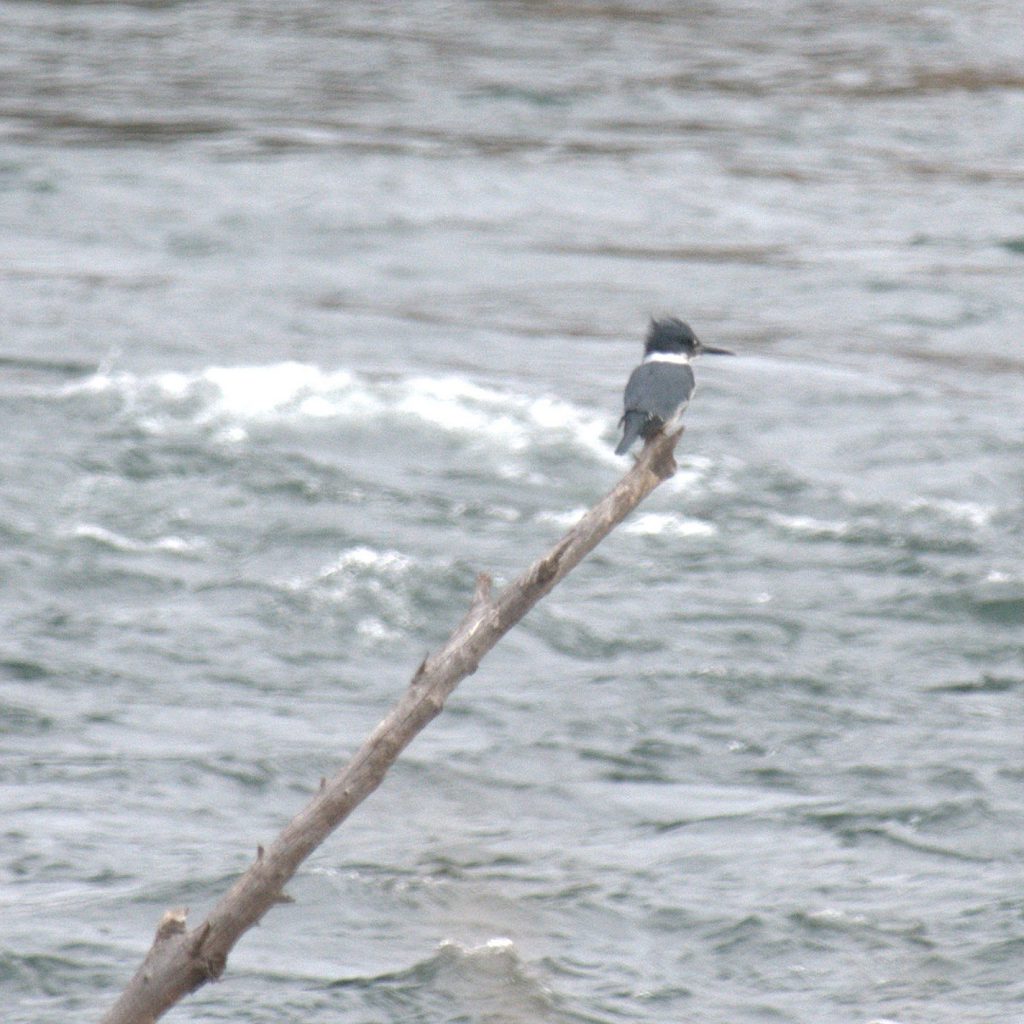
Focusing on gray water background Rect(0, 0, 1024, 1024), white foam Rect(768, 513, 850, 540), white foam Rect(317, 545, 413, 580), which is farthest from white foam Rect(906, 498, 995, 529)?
white foam Rect(317, 545, 413, 580)

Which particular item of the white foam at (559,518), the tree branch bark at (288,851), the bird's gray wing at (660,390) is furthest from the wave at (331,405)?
the tree branch bark at (288,851)

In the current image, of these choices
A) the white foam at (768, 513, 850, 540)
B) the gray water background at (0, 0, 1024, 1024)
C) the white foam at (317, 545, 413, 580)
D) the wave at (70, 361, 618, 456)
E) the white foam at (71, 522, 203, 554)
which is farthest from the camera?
the wave at (70, 361, 618, 456)

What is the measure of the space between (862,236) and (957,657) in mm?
5132

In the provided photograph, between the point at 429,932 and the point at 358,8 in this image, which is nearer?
the point at 429,932

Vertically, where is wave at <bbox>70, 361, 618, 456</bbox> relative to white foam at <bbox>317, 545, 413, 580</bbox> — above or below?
above

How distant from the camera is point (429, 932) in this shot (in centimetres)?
521

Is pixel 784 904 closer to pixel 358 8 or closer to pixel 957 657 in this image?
pixel 957 657

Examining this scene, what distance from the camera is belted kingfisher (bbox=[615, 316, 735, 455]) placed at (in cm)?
492

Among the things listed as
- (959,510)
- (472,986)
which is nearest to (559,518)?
(959,510)

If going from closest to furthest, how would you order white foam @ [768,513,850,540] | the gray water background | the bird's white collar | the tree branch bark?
1. the tree branch bark
2. the gray water background
3. the bird's white collar
4. white foam @ [768,513,850,540]

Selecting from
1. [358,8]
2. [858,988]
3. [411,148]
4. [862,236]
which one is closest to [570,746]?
[858,988]

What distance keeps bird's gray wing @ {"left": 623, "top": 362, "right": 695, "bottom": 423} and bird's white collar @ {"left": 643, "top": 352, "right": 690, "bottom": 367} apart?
65 mm

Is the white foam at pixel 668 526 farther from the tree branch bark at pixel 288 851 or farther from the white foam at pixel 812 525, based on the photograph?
the tree branch bark at pixel 288 851

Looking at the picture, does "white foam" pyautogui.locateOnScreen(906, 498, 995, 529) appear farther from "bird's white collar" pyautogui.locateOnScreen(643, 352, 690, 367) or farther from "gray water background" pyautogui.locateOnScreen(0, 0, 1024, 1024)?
"bird's white collar" pyautogui.locateOnScreen(643, 352, 690, 367)
